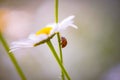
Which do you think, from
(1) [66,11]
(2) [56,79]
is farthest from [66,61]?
(1) [66,11]

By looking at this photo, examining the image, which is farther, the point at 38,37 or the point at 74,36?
the point at 74,36

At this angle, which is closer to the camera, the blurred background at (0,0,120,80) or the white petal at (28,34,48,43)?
the white petal at (28,34,48,43)

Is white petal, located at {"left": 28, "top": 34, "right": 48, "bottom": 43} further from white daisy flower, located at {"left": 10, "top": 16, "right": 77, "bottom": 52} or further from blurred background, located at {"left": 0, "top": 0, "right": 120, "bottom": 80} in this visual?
blurred background, located at {"left": 0, "top": 0, "right": 120, "bottom": 80}

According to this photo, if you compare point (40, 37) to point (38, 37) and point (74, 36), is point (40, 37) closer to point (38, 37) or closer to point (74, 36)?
point (38, 37)

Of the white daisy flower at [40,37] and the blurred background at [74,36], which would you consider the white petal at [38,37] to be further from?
the blurred background at [74,36]

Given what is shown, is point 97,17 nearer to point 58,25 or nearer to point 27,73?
point 27,73

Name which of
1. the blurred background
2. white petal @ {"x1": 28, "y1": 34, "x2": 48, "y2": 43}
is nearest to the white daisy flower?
white petal @ {"x1": 28, "y1": 34, "x2": 48, "y2": 43}

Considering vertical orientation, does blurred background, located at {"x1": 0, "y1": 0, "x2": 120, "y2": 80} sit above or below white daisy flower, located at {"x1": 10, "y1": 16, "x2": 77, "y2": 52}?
below

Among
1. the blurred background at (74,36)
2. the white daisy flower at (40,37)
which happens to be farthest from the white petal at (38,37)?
the blurred background at (74,36)

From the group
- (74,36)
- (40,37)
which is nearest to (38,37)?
(40,37)

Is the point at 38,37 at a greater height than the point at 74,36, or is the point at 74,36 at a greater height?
the point at 38,37
